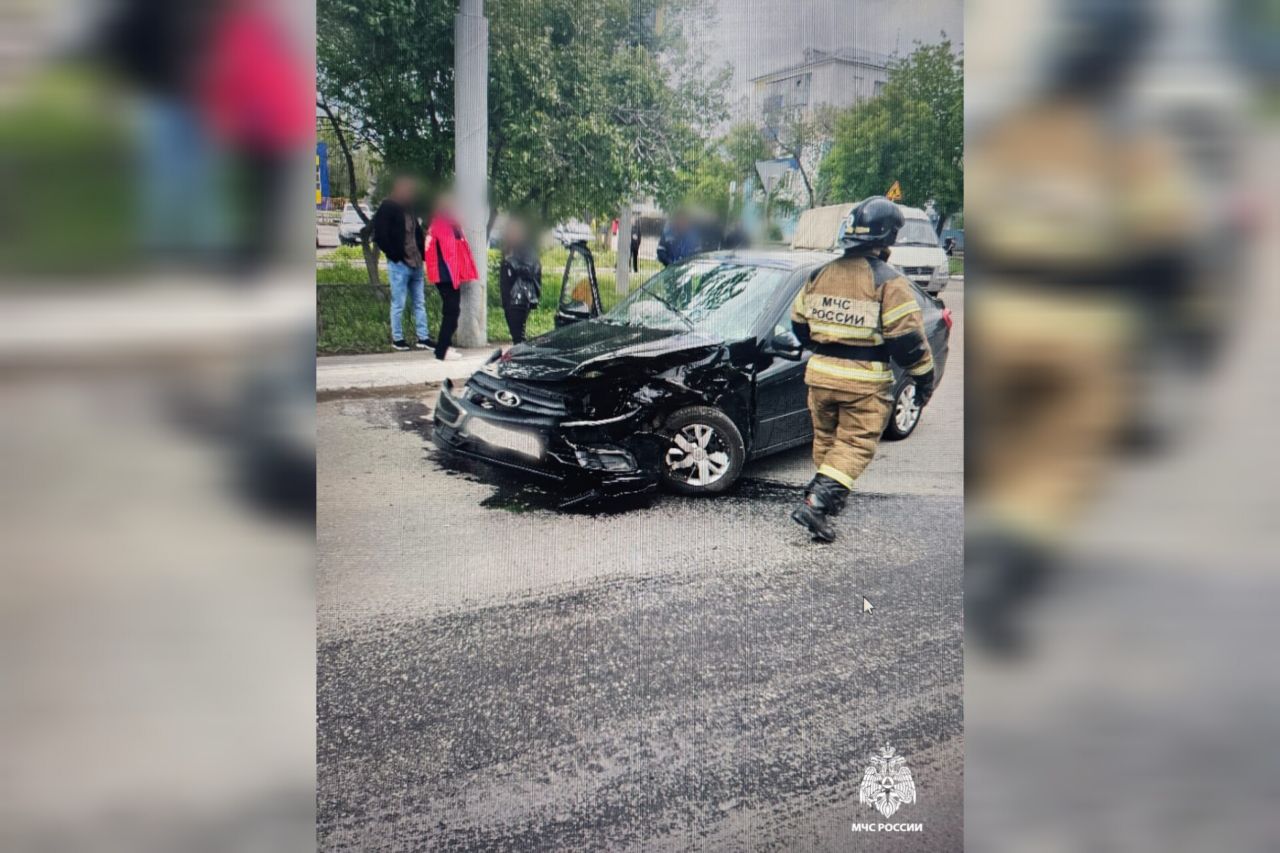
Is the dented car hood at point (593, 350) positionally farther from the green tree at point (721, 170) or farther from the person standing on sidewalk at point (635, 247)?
the green tree at point (721, 170)

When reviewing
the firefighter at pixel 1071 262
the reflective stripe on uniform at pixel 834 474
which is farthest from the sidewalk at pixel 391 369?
the firefighter at pixel 1071 262

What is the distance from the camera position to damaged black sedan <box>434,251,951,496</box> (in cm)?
253

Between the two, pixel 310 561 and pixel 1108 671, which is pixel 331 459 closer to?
pixel 310 561

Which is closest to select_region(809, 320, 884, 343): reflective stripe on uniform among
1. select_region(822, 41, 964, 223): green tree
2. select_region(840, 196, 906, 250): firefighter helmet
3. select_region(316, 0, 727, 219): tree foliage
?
select_region(840, 196, 906, 250): firefighter helmet

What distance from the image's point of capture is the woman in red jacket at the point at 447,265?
2.56 meters

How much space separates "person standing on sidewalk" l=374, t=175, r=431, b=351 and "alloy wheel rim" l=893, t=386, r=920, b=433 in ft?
5.03

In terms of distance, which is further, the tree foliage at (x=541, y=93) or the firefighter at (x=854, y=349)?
the firefighter at (x=854, y=349)

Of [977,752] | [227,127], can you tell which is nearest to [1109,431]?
[977,752]

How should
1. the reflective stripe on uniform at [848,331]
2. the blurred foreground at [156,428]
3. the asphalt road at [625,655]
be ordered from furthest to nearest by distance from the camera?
the reflective stripe on uniform at [848,331] → the asphalt road at [625,655] → the blurred foreground at [156,428]

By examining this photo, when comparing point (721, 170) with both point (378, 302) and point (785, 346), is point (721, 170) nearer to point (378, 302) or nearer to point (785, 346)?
point (785, 346)

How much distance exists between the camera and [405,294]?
2.58 meters

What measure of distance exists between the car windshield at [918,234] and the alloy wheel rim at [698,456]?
852 mm

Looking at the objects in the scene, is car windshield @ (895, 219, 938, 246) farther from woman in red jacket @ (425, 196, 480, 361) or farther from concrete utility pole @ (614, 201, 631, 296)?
woman in red jacket @ (425, 196, 480, 361)

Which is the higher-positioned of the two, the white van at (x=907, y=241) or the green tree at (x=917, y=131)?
the green tree at (x=917, y=131)
